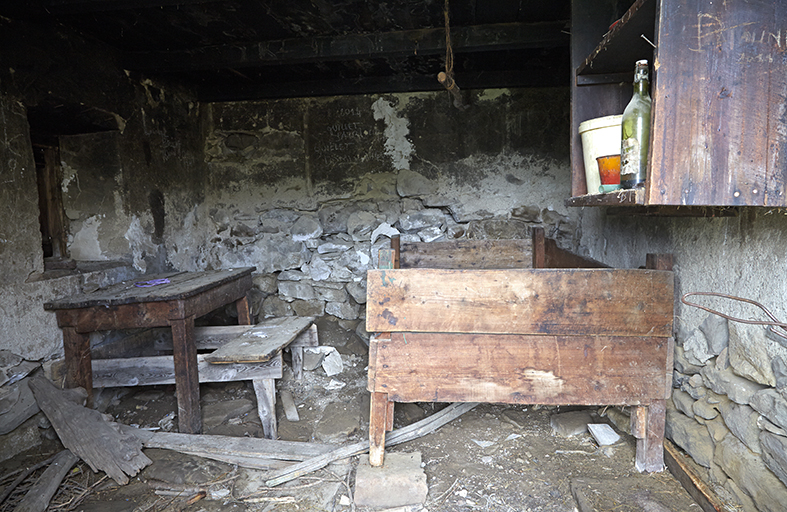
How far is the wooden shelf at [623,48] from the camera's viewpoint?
108cm

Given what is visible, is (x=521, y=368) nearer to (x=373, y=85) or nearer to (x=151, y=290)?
(x=151, y=290)

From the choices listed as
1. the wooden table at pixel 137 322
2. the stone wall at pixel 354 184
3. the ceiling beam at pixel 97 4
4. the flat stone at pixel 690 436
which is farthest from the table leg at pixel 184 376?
the flat stone at pixel 690 436

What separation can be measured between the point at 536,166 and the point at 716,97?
103 inches

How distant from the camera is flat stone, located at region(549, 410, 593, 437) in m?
1.91

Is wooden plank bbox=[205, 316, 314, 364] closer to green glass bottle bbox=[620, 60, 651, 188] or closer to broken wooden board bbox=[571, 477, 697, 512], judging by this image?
broken wooden board bbox=[571, 477, 697, 512]

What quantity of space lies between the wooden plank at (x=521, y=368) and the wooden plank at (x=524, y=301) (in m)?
0.04

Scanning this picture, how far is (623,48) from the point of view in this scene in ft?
4.38

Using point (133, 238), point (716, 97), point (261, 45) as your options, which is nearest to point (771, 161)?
point (716, 97)

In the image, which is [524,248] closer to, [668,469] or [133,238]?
[668,469]

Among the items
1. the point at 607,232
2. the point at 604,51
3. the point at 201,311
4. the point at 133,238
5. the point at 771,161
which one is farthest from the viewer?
the point at 133,238

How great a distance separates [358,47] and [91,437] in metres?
2.58

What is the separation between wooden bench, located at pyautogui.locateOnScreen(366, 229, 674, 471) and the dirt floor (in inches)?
10.3

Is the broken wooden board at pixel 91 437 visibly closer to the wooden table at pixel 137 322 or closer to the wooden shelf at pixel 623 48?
the wooden table at pixel 137 322

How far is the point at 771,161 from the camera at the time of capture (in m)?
0.87
